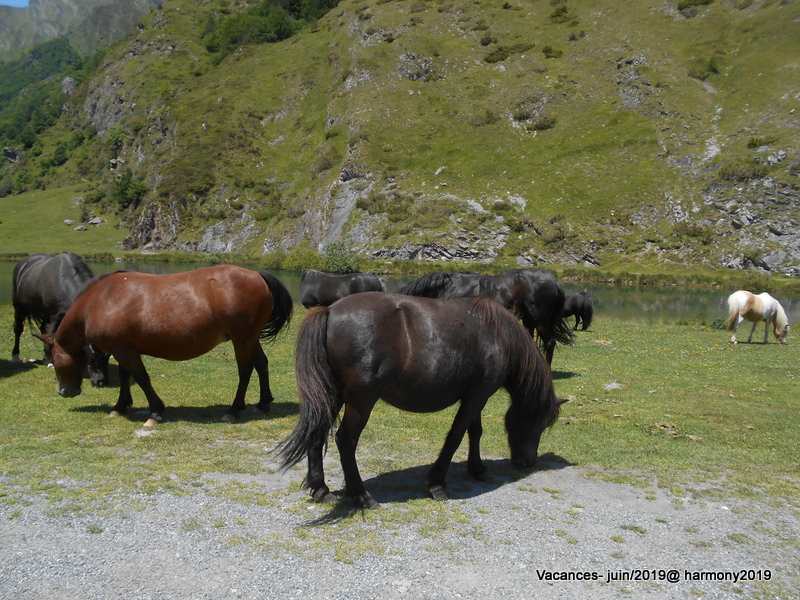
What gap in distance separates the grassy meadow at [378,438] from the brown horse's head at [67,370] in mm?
383

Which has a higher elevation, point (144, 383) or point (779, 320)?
point (144, 383)

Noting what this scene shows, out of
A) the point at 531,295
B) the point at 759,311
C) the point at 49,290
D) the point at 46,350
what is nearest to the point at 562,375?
the point at 531,295

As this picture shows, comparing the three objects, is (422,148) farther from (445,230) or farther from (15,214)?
(15,214)

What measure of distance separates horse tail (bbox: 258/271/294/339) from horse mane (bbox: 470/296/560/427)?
4.51m

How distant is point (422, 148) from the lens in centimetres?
8006

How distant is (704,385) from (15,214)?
390 feet

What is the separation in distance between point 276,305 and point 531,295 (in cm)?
782

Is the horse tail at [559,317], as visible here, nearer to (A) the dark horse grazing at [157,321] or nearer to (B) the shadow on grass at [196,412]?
(B) the shadow on grass at [196,412]

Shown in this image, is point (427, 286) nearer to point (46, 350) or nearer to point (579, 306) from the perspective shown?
point (46, 350)

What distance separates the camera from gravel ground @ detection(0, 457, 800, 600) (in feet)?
13.9

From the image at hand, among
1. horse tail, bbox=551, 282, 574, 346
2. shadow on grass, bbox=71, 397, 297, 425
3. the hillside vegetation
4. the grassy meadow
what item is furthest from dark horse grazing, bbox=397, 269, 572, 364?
the hillside vegetation

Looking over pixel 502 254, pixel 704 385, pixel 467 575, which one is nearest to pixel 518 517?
pixel 467 575

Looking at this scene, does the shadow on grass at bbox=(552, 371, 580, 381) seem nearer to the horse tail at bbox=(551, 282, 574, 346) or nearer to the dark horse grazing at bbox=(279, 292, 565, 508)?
the horse tail at bbox=(551, 282, 574, 346)

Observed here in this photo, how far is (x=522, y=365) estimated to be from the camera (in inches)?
264
